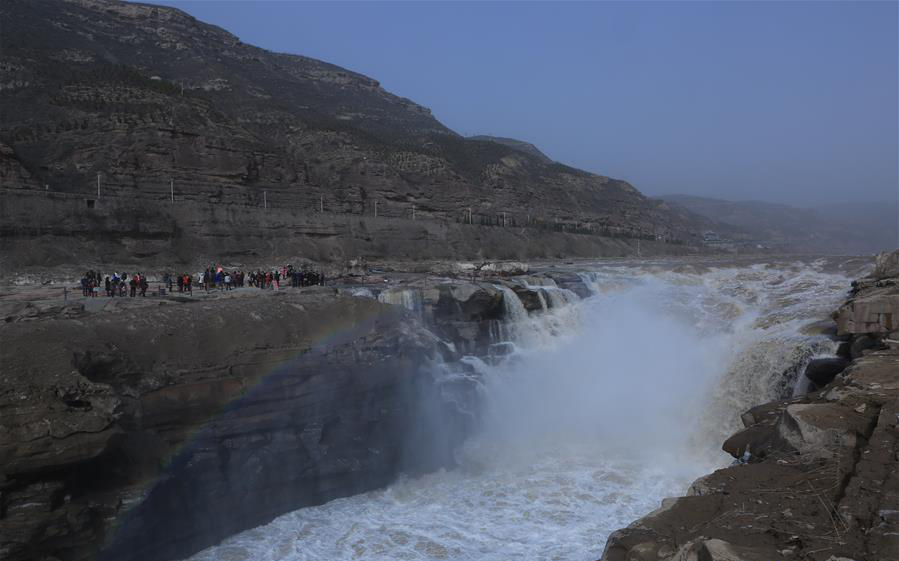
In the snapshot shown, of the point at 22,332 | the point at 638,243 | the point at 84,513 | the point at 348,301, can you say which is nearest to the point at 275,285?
the point at 348,301

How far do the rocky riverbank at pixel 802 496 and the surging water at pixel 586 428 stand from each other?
4902 mm

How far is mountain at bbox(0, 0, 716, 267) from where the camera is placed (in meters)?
27.7

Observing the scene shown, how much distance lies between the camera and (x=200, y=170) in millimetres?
35500

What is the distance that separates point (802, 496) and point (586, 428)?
12.4 meters

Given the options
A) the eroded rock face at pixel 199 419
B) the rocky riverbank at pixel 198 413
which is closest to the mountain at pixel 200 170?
the rocky riverbank at pixel 198 413

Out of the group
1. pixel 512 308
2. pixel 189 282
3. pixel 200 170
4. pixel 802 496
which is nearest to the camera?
pixel 802 496

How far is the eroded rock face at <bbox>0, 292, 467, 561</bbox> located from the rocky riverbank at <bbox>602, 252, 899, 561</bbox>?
30.1 ft

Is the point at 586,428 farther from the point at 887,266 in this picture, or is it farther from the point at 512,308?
the point at 887,266

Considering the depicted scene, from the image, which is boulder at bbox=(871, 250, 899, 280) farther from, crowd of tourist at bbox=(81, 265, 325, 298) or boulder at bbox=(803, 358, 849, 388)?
crowd of tourist at bbox=(81, 265, 325, 298)

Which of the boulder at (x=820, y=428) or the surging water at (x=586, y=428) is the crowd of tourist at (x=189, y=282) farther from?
the boulder at (x=820, y=428)

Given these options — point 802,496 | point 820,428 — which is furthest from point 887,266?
point 802,496

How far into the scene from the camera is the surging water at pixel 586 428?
12.3 metres

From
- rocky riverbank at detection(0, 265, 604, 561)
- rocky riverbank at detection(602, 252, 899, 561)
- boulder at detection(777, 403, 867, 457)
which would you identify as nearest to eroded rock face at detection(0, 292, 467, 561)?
rocky riverbank at detection(0, 265, 604, 561)

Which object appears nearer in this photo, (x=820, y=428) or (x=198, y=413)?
(x=820, y=428)
